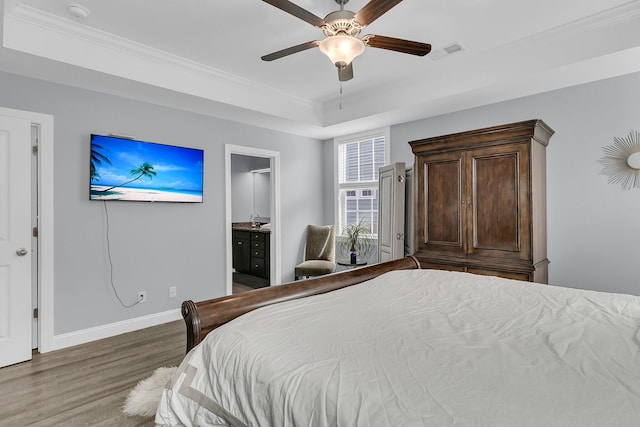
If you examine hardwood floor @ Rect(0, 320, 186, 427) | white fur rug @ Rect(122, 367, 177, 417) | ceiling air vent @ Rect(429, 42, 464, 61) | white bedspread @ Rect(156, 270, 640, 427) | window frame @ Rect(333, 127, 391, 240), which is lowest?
hardwood floor @ Rect(0, 320, 186, 427)

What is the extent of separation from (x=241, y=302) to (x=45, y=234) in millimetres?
2469

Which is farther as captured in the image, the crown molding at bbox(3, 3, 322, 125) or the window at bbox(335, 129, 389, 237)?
the window at bbox(335, 129, 389, 237)

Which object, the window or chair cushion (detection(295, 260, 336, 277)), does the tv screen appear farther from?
the window

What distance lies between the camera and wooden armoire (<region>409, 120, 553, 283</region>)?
2.96 metres

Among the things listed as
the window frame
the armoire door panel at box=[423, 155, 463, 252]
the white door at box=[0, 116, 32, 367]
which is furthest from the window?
the white door at box=[0, 116, 32, 367]

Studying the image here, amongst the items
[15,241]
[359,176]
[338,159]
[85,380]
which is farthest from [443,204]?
[15,241]

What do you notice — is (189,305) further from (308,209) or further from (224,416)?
(308,209)

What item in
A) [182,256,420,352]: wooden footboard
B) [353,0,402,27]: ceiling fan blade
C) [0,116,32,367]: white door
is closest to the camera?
[182,256,420,352]: wooden footboard

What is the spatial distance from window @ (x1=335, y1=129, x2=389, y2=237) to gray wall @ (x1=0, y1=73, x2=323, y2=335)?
1302 millimetres

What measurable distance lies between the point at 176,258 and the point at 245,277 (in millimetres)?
2388

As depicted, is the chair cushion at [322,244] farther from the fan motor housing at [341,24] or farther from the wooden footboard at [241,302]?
the fan motor housing at [341,24]

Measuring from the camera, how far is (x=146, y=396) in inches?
88.3

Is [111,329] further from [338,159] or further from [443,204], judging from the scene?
[338,159]

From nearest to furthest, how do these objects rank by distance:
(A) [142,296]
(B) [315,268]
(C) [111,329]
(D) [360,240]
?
(C) [111,329] → (A) [142,296] → (B) [315,268] → (D) [360,240]
